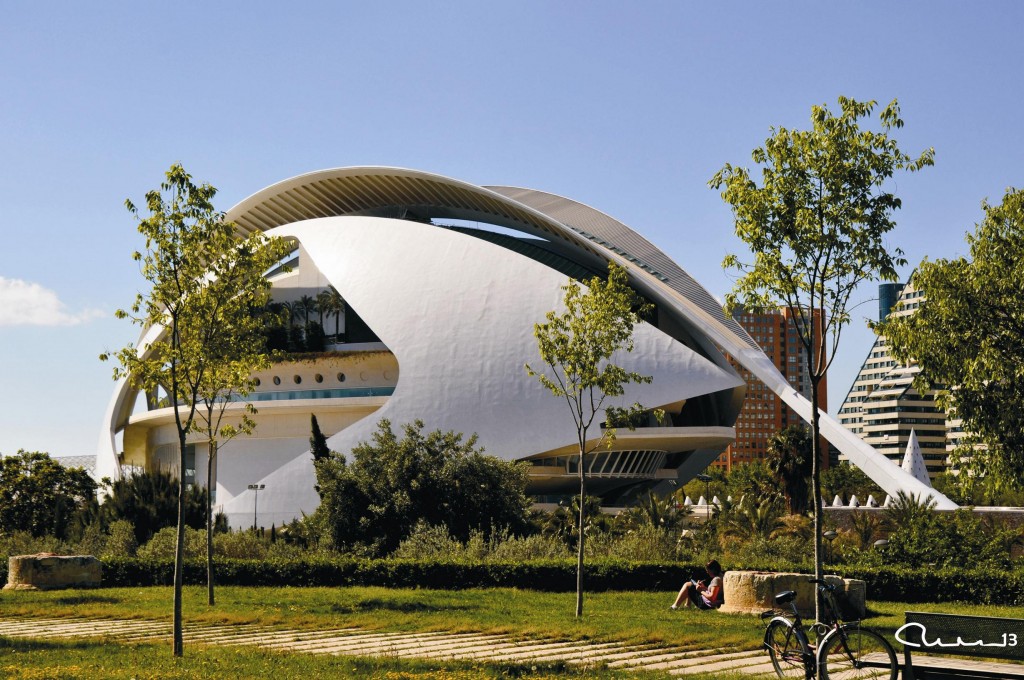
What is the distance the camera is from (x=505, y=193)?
149ft

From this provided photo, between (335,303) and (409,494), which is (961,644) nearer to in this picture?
(409,494)

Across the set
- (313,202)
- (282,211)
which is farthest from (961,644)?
(282,211)

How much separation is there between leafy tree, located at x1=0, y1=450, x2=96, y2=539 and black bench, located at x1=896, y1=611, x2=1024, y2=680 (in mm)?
34050

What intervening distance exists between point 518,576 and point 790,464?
70.1 ft

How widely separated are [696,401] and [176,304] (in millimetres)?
30917

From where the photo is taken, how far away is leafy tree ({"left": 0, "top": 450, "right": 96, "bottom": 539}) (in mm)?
39562

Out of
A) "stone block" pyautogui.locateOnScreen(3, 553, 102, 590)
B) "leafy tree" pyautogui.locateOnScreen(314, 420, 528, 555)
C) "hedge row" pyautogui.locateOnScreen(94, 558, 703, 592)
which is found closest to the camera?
"hedge row" pyautogui.locateOnScreen(94, 558, 703, 592)

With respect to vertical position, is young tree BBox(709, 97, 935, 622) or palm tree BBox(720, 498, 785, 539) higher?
young tree BBox(709, 97, 935, 622)

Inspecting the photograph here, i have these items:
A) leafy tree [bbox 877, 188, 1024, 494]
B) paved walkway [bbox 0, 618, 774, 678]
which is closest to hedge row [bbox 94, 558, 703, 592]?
leafy tree [bbox 877, 188, 1024, 494]

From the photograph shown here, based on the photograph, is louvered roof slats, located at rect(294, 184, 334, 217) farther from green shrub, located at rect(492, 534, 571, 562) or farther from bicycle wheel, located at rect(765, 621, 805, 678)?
bicycle wheel, located at rect(765, 621, 805, 678)

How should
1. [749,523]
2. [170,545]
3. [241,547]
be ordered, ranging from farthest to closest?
[170,545], [749,523], [241,547]

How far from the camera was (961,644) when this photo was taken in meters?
9.26

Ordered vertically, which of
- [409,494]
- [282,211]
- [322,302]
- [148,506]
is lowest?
[148,506]

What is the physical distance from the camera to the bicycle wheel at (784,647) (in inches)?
394
